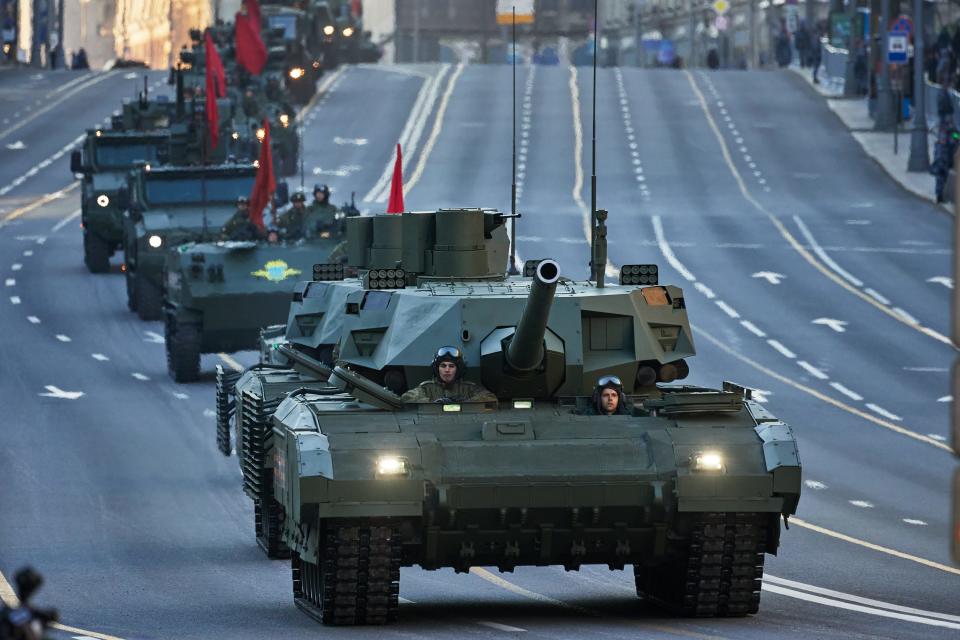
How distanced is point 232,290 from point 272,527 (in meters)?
13.3

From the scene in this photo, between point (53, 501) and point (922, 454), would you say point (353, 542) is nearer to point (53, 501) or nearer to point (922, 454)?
point (53, 501)

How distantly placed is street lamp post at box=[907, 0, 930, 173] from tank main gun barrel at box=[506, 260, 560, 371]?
42.8 meters

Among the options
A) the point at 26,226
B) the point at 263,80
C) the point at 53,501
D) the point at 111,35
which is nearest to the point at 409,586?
the point at 53,501

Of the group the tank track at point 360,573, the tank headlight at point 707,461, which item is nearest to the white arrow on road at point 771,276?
the tank headlight at point 707,461

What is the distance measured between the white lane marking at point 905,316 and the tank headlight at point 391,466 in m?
26.6

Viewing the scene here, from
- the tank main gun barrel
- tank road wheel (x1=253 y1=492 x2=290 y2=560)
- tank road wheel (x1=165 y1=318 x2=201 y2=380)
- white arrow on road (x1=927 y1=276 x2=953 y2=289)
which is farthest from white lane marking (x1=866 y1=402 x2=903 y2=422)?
the tank main gun barrel

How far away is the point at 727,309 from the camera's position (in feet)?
140

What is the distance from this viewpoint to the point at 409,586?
1903 centimetres

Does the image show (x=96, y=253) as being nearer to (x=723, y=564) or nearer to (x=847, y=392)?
(x=847, y=392)

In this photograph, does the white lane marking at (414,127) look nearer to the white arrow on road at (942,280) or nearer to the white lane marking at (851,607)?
the white arrow on road at (942,280)

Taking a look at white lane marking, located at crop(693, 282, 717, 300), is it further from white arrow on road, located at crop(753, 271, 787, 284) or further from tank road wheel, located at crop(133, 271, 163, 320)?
tank road wheel, located at crop(133, 271, 163, 320)

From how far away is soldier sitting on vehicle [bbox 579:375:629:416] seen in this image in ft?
55.5

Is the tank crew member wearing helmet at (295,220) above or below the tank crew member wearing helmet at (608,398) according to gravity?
below

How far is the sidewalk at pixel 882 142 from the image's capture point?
195ft
